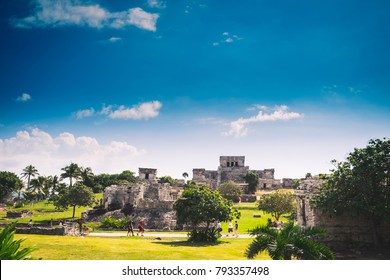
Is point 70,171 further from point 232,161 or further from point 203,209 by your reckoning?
point 203,209

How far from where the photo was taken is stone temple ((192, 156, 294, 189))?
72.1m

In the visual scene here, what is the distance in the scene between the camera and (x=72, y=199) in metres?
34.7

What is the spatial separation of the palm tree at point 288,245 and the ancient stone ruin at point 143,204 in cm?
2026

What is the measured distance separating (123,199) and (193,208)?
2199cm

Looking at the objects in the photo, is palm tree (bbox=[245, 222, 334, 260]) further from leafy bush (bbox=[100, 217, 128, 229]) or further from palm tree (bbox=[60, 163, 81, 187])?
palm tree (bbox=[60, 163, 81, 187])

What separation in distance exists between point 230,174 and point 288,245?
69.1m

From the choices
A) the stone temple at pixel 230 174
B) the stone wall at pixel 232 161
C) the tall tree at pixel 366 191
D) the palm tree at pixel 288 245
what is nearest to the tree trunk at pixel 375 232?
the tall tree at pixel 366 191

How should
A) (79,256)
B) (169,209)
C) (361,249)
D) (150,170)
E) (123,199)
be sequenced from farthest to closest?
(150,170) → (123,199) → (169,209) → (361,249) → (79,256)

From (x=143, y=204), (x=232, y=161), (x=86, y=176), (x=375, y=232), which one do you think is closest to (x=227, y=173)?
(x=232, y=161)

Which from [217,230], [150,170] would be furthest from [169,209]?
[150,170]

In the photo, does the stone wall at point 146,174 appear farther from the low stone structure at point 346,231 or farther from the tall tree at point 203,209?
the low stone structure at point 346,231

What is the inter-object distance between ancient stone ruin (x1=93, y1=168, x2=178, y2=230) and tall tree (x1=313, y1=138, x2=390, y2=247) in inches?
657

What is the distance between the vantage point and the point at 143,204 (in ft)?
112
